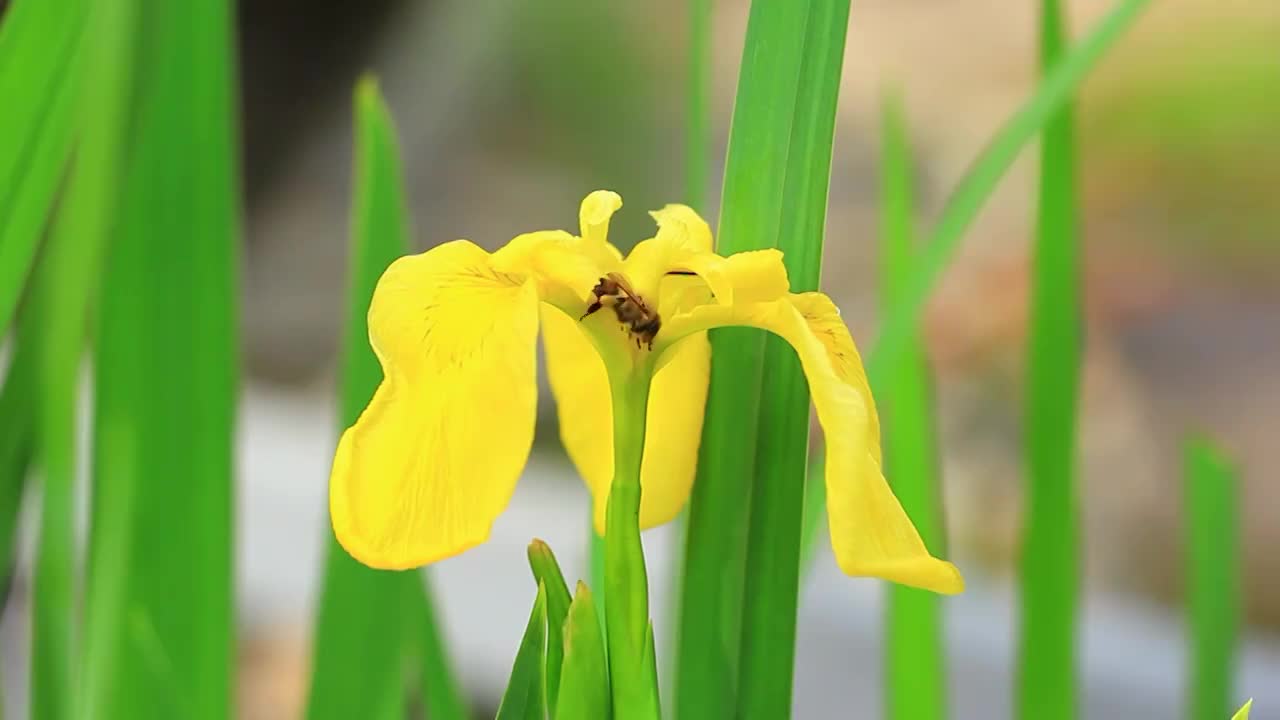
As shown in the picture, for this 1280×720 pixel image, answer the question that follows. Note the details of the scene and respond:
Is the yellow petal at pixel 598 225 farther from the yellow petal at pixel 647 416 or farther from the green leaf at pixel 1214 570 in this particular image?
the green leaf at pixel 1214 570

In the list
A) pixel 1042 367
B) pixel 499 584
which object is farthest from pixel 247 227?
pixel 1042 367

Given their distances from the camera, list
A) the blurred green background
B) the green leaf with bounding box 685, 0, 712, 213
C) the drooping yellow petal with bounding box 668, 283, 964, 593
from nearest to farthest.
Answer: the drooping yellow petal with bounding box 668, 283, 964, 593
the green leaf with bounding box 685, 0, 712, 213
the blurred green background

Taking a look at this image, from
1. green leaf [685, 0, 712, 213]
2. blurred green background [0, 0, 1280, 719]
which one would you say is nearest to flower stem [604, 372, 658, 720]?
green leaf [685, 0, 712, 213]

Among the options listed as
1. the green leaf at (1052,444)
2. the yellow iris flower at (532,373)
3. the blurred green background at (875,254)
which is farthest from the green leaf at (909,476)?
the blurred green background at (875,254)

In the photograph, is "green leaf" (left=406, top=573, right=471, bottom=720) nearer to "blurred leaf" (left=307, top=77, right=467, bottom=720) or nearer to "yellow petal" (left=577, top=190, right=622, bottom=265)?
"blurred leaf" (left=307, top=77, right=467, bottom=720)

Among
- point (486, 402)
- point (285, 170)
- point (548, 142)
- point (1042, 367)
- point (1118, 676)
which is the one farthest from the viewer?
point (285, 170)

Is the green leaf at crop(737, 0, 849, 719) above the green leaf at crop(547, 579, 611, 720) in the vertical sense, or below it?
above

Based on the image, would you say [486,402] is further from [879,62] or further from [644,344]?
[879,62]
